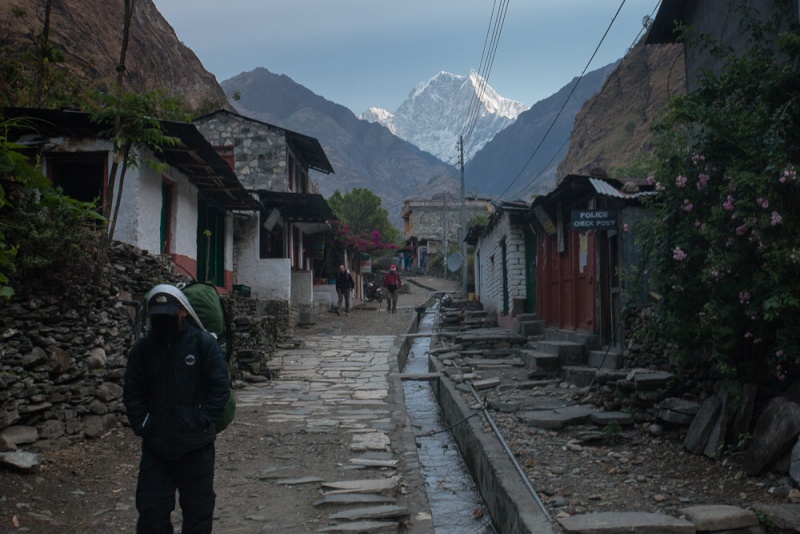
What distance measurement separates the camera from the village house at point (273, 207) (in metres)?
19.0

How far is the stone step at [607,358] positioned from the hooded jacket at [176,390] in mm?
7135

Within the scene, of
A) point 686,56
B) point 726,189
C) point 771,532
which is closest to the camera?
point 771,532

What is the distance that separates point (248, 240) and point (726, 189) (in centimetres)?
1547

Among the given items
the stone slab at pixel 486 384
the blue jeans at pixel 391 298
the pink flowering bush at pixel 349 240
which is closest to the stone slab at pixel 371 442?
the stone slab at pixel 486 384

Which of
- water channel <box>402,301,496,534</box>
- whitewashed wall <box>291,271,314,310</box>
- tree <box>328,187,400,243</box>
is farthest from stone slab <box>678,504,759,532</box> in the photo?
tree <box>328,187,400,243</box>

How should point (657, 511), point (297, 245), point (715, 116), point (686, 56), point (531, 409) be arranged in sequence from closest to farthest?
1. point (657, 511)
2. point (715, 116)
3. point (531, 409)
4. point (686, 56)
5. point (297, 245)

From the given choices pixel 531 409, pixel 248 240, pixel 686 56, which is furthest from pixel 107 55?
pixel 531 409

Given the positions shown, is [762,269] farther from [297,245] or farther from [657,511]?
[297,245]

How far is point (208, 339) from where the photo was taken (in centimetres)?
365

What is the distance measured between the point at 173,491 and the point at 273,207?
16.3m

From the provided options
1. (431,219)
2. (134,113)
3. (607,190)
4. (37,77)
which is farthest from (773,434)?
(431,219)

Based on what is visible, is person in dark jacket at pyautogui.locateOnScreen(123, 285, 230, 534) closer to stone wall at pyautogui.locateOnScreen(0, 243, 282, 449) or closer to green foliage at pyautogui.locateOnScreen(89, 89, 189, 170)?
stone wall at pyautogui.locateOnScreen(0, 243, 282, 449)

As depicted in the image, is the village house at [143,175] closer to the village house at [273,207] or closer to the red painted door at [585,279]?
the village house at [273,207]

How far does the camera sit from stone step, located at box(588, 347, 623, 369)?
9.53 meters
